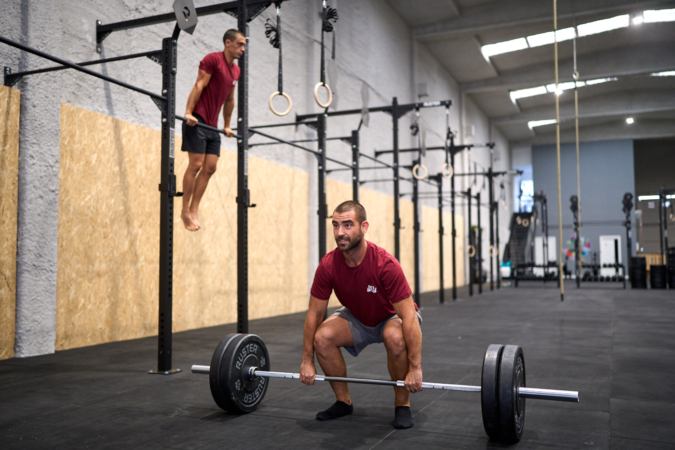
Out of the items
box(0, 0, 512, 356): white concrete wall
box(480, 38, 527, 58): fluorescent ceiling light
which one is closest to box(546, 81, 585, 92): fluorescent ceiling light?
box(480, 38, 527, 58): fluorescent ceiling light

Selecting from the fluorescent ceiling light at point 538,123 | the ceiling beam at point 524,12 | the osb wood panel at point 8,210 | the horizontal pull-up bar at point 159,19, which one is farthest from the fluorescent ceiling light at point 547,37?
the osb wood panel at point 8,210

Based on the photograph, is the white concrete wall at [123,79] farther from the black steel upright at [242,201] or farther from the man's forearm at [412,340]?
the man's forearm at [412,340]

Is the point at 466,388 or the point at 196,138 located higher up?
the point at 196,138

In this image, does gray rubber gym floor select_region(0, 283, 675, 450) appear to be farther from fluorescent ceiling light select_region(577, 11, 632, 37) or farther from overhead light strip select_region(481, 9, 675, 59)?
fluorescent ceiling light select_region(577, 11, 632, 37)

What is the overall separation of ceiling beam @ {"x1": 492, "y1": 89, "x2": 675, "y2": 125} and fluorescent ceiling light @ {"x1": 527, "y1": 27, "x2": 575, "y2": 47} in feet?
13.9

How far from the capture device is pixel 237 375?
2.37 m

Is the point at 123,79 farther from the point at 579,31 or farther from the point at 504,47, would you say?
the point at 579,31

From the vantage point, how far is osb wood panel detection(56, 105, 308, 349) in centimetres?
408

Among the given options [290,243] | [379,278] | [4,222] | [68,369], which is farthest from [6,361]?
[290,243]

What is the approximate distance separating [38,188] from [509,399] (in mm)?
3361

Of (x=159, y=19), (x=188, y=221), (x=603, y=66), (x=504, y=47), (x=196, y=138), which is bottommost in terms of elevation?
(x=188, y=221)

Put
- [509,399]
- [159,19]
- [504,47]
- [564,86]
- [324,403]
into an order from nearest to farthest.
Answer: [509,399], [324,403], [159,19], [504,47], [564,86]

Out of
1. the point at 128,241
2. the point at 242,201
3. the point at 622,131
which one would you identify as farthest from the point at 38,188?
the point at 622,131

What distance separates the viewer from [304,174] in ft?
24.5
